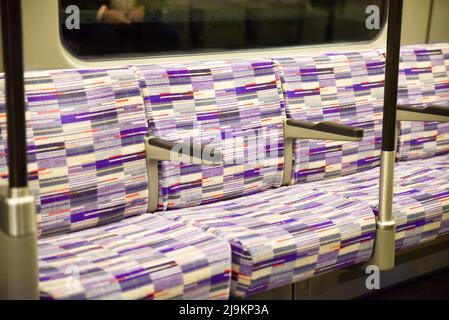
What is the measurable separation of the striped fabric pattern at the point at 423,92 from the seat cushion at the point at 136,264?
167 cm

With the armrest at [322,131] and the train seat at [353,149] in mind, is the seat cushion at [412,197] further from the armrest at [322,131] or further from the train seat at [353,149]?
the armrest at [322,131]

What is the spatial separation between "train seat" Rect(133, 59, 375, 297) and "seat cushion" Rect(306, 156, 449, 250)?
0.49ft

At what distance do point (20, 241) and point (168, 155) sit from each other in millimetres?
955

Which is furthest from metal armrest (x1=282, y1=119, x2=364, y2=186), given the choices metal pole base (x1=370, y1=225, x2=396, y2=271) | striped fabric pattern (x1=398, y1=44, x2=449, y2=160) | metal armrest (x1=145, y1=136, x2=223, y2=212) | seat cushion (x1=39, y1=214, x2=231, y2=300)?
striped fabric pattern (x1=398, y1=44, x2=449, y2=160)

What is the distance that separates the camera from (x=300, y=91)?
3.37 meters

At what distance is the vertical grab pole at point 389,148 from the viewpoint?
2521 mm

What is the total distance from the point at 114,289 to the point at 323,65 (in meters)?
1.77

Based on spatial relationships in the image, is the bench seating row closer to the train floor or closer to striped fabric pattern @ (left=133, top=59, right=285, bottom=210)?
striped fabric pattern @ (left=133, top=59, right=285, bottom=210)

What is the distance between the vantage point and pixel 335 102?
3494 millimetres

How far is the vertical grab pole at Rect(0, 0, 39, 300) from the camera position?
67.7 inches

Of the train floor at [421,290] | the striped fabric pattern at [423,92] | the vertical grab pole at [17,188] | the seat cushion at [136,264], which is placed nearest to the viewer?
the vertical grab pole at [17,188]

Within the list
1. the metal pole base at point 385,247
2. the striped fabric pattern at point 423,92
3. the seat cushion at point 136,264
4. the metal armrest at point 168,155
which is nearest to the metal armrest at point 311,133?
the metal pole base at point 385,247

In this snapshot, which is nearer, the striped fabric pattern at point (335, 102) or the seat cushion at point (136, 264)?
the seat cushion at point (136, 264)
